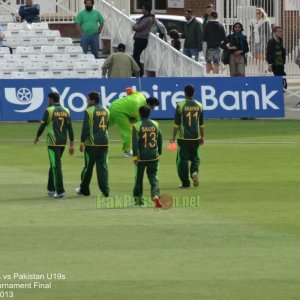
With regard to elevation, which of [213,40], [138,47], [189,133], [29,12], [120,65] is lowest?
[189,133]

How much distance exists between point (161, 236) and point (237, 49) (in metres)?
21.5

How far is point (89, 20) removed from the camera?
130 feet

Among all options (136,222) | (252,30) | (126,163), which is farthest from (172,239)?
(252,30)

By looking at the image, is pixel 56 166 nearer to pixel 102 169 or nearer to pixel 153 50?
pixel 102 169

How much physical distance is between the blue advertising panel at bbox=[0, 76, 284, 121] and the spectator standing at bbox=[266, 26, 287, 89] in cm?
309

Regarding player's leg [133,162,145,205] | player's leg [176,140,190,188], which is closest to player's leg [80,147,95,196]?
player's leg [133,162,145,205]

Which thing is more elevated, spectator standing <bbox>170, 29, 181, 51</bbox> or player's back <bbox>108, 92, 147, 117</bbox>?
spectator standing <bbox>170, 29, 181, 51</bbox>

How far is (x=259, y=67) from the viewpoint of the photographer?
43469 millimetres

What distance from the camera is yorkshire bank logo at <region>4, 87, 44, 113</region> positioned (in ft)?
116

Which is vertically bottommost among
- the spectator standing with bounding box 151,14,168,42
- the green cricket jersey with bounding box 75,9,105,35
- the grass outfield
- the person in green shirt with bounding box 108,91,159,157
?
the grass outfield

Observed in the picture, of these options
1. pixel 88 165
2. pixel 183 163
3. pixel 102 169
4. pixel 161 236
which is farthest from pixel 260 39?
pixel 161 236

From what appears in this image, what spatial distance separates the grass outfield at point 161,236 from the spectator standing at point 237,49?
35.9 feet

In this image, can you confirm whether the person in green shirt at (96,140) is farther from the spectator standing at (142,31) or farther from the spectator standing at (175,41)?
the spectator standing at (175,41)

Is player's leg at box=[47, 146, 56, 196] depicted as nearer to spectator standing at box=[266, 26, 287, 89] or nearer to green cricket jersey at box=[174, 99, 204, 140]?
green cricket jersey at box=[174, 99, 204, 140]
